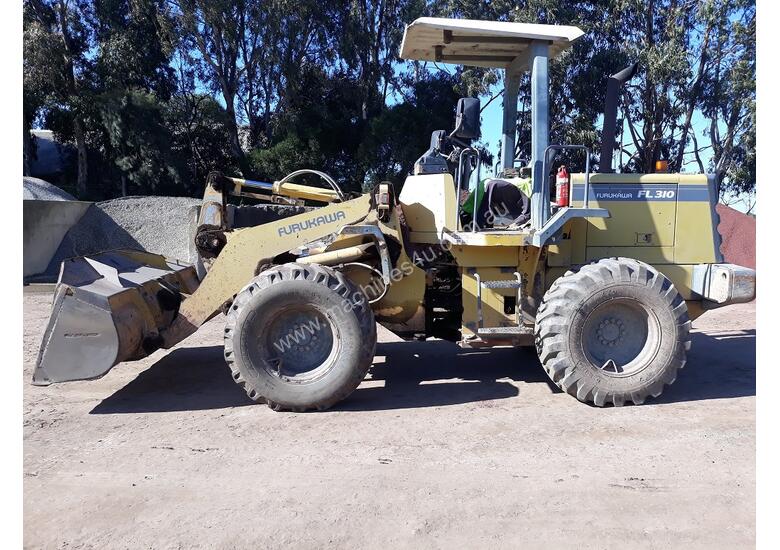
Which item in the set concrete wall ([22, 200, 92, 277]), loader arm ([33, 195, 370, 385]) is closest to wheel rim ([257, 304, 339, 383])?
loader arm ([33, 195, 370, 385])

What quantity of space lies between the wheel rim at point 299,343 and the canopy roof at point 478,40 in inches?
111

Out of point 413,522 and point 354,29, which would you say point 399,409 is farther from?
point 354,29

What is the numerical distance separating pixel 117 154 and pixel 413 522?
66.1 ft

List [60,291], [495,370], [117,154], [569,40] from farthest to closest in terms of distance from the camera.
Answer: [117,154], [495,370], [569,40], [60,291]

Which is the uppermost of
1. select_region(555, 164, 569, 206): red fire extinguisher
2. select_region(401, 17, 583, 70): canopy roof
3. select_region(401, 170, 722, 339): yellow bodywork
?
select_region(401, 17, 583, 70): canopy roof

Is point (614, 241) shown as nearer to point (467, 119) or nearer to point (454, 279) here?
point (454, 279)

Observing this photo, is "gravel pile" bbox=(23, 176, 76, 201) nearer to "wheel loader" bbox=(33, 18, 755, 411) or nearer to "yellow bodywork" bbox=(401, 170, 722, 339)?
"wheel loader" bbox=(33, 18, 755, 411)

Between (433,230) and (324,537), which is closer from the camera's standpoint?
(324,537)

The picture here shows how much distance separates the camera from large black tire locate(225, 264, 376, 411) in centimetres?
511

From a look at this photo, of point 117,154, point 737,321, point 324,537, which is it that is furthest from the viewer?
point 117,154

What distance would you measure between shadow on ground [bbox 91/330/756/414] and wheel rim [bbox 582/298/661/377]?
1.42 ft

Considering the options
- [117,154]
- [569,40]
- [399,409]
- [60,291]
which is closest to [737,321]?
[569,40]

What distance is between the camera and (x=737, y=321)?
369 inches

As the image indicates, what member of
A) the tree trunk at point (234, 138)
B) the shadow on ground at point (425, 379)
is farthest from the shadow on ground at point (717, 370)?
the tree trunk at point (234, 138)
